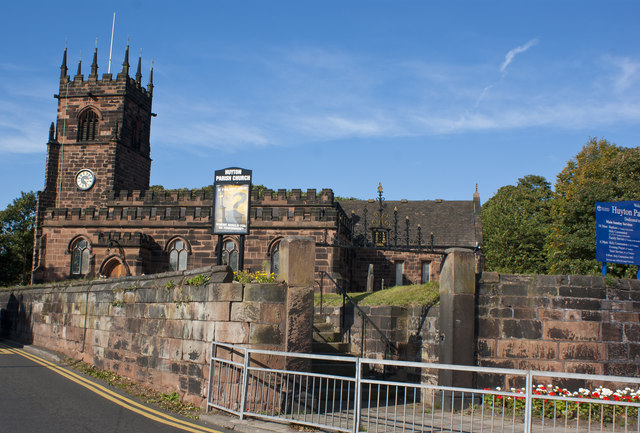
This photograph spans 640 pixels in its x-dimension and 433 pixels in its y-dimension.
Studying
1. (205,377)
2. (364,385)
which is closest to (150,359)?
(205,377)

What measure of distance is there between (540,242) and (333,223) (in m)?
24.6

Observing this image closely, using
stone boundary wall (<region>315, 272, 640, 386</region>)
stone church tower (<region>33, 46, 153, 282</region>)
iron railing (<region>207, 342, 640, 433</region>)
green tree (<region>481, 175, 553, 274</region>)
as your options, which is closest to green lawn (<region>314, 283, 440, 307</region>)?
stone boundary wall (<region>315, 272, 640, 386</region>)

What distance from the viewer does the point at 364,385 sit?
41.5 feet

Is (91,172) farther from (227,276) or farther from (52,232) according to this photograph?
(227,276)

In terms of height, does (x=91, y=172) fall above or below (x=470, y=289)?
above

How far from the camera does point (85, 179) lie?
132 ft

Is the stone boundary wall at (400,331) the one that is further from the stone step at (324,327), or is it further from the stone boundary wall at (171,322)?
the stone boundary wall at (171,322)

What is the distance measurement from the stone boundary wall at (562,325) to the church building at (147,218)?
27.6ft

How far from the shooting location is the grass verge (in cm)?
1018

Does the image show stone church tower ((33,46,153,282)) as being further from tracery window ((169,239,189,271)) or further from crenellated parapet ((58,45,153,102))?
tracery window ((169,239,189,271))

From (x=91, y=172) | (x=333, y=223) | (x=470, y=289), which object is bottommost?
(x=470, y=289)

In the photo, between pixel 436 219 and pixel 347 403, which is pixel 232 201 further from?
pixel 436 219

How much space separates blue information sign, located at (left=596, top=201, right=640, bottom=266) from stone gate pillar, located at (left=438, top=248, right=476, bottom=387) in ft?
11.8

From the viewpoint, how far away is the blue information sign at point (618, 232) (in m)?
13.5
